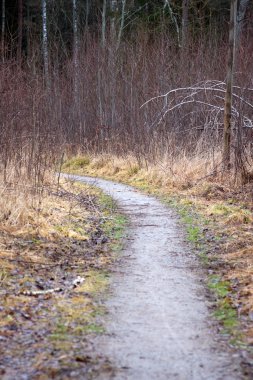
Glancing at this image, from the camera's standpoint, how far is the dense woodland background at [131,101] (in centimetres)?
912

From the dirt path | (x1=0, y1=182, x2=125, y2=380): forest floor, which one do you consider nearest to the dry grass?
the dirt path

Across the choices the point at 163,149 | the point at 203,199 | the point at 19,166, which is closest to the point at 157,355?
the point at 19,166

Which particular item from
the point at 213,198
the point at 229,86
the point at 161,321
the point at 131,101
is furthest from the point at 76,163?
the point at 161,321

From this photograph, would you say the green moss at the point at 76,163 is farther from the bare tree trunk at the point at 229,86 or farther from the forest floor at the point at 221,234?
the bare tree trunk at the point at 229,86

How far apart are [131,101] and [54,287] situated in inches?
548

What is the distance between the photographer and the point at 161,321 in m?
4.30

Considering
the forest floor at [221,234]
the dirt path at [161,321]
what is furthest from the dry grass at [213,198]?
the dirt path at [161,321]

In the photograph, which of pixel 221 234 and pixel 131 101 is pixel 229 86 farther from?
pixel 131 101

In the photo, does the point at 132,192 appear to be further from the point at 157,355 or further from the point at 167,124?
the point at 157,355

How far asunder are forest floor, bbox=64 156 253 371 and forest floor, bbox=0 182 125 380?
1046 mm

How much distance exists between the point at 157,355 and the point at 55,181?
7149 mm

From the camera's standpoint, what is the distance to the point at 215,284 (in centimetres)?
535

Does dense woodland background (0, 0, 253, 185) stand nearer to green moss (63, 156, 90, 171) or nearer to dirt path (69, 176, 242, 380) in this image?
green moss (63, 156, 90, 171)

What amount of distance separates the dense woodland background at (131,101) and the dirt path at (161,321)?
2844 millimetres
